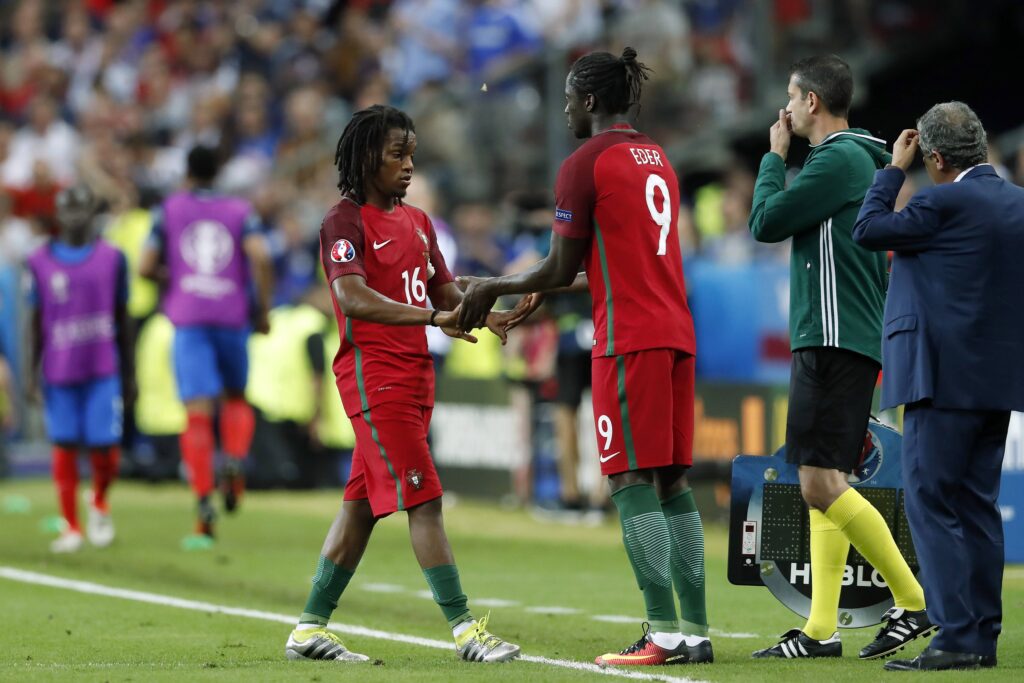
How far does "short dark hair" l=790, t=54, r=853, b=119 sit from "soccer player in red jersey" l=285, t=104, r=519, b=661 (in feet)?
5.23

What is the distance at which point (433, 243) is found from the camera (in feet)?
25.0

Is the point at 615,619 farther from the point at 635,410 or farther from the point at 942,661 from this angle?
the point at 942,661

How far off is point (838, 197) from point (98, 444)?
22.5ft

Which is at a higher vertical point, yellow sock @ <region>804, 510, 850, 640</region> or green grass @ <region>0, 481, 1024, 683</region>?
yellow sock @ <region>804, 510, 850, 640</region>

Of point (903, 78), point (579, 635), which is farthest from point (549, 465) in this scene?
point (579, 635)

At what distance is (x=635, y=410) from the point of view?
275 inches

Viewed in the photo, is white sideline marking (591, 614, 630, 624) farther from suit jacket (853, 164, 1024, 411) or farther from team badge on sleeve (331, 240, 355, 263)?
team badge on sleeve (331, 240, 355, 263)

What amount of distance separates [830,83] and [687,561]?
6.73ft

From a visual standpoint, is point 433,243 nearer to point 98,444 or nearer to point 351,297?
point 351,297

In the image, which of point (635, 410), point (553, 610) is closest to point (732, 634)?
point (553, 610)

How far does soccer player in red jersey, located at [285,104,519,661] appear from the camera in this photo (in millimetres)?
7066

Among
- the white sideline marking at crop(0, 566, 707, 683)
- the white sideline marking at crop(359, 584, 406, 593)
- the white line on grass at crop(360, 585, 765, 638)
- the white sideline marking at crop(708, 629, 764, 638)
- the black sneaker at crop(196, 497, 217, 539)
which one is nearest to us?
the white sideline marking at crop(0, 566, 707, 683)

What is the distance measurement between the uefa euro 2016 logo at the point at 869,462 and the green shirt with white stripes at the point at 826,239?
796 mm

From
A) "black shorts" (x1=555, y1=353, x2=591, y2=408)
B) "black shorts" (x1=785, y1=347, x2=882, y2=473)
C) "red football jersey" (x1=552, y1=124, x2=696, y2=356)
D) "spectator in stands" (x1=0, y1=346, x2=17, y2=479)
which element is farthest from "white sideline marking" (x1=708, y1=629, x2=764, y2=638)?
"spectator in stands" (x1=0, y1=346, x2=17, y2=479)
